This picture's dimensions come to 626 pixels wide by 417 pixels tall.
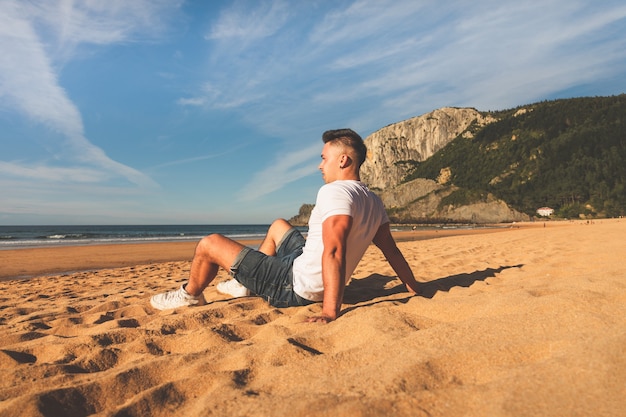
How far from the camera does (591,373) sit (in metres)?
1.24

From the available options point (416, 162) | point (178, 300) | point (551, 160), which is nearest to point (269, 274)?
point (178, 300)

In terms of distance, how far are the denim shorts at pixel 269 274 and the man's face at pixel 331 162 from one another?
65 cm

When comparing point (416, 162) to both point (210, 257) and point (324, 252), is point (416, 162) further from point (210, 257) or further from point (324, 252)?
point (324, 252)

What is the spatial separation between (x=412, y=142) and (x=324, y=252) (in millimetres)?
101148

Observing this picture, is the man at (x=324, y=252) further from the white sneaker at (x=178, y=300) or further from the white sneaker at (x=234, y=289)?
the white sneaker at (x=234, y=289)

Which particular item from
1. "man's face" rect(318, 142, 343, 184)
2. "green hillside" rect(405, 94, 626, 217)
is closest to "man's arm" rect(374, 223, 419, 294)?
"man's face" rect(318, 142, 343, 184)

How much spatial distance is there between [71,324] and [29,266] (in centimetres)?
857

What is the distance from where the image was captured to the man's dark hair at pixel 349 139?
2781 mm

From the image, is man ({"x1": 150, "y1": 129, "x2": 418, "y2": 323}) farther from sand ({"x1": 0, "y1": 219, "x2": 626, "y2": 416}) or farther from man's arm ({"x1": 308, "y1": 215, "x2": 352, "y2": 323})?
sand ({"x1": 0, "y1": 219, "x2": 626, "y2": 416})

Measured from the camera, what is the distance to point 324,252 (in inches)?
95.6

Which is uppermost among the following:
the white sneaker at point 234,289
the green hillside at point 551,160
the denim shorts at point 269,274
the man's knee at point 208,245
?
the green hillside at point 551,160

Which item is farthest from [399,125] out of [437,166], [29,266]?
[29,266]

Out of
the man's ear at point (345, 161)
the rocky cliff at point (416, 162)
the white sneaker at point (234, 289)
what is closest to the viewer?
the man's ear at point (345, 161)

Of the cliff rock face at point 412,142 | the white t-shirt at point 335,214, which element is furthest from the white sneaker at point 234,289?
the cliff rock face at point 412,142
